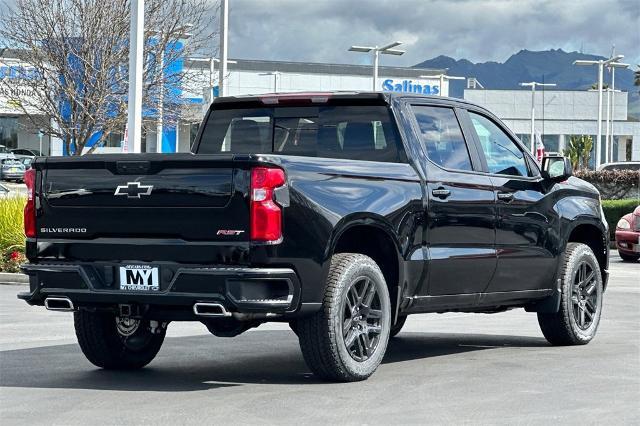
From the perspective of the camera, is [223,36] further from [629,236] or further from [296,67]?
[296,67]

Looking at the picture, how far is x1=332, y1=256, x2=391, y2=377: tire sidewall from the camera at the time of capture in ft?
27.8

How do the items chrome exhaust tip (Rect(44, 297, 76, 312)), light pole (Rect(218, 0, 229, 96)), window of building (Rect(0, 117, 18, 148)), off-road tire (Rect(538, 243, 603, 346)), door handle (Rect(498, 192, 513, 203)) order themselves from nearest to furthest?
chrome exhaust tip (Rect(44, 297, 76, 312)), door handle (Rect(498, 192, 513, 203)), off-road tire (Rect(538, 243, 603, 346)), light pole (Rect(218, 0, 229, 96)), window of building (Rect(0, 117, 18, 148))

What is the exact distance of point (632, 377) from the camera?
9.12m

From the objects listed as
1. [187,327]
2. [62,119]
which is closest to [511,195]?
[187,327]

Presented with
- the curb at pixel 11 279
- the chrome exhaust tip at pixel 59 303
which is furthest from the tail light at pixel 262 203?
the curb at pixel 11 279

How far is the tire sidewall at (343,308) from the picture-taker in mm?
8477

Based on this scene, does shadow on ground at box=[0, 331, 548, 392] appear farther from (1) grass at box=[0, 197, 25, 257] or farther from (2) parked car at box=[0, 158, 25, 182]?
(2) parked car at box=[0, 158, 25, 182]

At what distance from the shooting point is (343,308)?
8.56 meters

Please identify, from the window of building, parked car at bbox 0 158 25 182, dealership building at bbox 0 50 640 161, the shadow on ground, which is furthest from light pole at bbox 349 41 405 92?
the shadow on ground

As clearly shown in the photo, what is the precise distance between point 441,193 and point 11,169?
54.0 metres

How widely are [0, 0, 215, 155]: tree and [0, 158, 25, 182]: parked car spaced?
86.4ft

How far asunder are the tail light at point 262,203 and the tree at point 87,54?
25247 millimetres

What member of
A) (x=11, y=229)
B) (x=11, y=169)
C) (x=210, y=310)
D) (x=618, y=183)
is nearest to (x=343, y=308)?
(x=210, y=310)

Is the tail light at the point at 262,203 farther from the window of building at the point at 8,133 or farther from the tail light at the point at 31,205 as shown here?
the window of building at the point at 8,133
